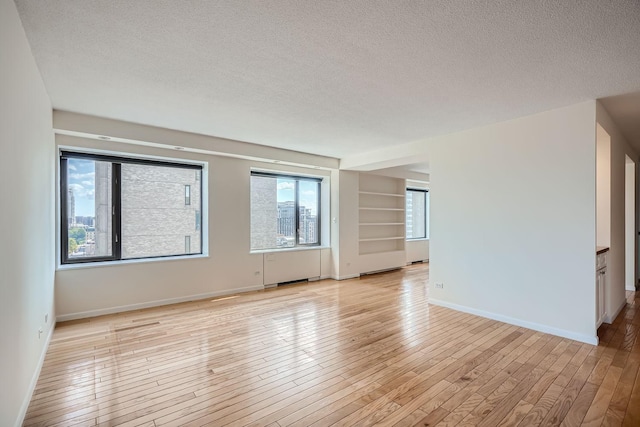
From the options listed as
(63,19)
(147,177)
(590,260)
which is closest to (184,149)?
(147,177)

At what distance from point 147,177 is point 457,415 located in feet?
16.2

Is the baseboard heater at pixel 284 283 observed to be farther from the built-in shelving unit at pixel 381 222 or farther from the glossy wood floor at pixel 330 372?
the glossy wood floor at pixel 330 372

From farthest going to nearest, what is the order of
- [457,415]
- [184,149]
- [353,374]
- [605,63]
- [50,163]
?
[184,149] < [50,163] < [353,374] < [605,63] < [457,415]

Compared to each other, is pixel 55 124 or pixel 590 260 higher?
pixel 55 124

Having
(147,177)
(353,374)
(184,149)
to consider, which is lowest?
(353,374)

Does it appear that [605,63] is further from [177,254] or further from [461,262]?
[177,254]

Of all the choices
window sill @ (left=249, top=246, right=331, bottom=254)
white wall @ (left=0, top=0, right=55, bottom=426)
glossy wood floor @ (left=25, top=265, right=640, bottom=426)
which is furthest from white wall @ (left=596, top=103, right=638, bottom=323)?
white wall @ (left=0, top=0, right=55, bottom=426)

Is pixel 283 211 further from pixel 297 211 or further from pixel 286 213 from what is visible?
pixel 297 211

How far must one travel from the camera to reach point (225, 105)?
3.50 metres

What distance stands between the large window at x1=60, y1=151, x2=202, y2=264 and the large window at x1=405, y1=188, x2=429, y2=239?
19.6 feet

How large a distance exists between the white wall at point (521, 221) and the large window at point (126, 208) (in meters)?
4.00

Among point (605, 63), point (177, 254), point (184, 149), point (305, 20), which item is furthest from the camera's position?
point (177, 254)

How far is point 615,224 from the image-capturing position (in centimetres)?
415

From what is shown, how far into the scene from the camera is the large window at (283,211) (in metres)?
6.02
